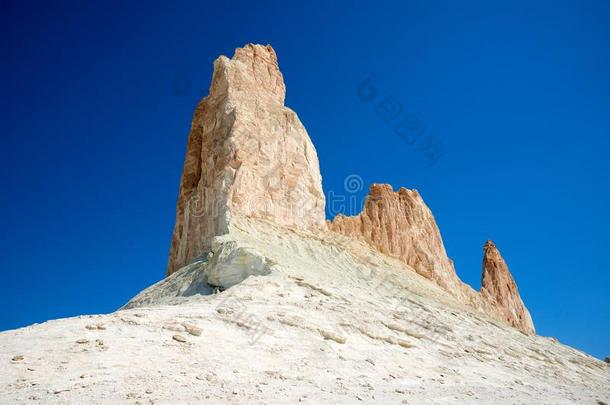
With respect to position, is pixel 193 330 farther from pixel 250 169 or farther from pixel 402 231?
pixel 402 231

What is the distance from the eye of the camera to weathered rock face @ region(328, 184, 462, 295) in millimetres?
33500

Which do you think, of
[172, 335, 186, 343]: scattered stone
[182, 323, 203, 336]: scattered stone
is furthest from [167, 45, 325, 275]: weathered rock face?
[172, 335, 186, 343]: scattered stone

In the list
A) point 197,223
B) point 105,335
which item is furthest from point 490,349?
point 197,223

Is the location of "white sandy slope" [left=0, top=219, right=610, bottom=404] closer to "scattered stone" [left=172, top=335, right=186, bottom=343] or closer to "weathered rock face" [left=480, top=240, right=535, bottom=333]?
"scattered stone" [left=172, top=335, right=186, bottom=343]

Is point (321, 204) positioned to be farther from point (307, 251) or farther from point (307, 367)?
point (307, 367)

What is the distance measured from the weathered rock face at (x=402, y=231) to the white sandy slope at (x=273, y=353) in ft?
→ 52.0

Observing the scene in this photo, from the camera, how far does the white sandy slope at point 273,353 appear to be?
22.6 ft

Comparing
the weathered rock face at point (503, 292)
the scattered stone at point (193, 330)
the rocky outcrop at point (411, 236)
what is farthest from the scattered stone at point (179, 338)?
the weathered rock face at point (503, 292)

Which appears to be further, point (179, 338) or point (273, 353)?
point (273, 353)

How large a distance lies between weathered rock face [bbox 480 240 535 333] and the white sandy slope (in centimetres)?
2695

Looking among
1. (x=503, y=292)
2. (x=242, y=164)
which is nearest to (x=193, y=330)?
(x=242, y=164)

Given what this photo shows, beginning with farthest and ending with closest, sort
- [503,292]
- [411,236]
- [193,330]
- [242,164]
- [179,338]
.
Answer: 1. [503,292]
2. [411,236]
3. [242,164]
4. [193,330]
5. [179,338]

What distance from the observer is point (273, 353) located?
9141 millimetres

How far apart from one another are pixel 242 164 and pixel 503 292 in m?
35.2
